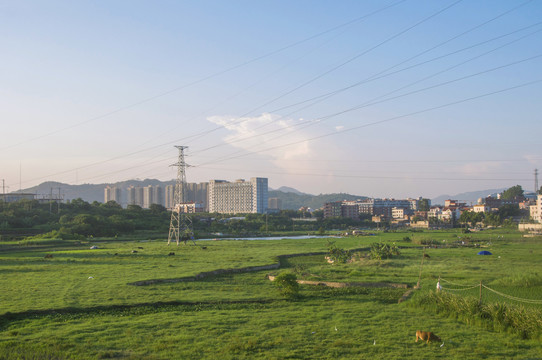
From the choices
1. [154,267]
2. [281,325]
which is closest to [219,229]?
[154,267]

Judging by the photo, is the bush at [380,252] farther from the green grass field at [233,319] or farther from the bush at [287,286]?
the bush at [287,286]

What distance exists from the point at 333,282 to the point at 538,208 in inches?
5231

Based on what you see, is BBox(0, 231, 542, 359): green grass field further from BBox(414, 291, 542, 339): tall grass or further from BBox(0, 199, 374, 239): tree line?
BBox(0, 199, 374, 239): tree line

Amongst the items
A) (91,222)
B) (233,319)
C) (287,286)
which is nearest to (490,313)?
(287,286)

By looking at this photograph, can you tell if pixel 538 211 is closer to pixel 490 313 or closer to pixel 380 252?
pixel 380 252

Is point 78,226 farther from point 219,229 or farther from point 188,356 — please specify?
point 188,356

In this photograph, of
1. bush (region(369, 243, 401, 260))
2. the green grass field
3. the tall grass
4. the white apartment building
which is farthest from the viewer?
the white apartment building

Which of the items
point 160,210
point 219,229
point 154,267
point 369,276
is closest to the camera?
A: point 369,276

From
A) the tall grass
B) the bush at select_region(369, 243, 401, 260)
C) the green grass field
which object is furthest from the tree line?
the tall grass

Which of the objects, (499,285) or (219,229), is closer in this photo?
(499,285)

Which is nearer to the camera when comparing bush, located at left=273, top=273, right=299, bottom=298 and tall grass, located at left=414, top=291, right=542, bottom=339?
tall grass, located at left=414, top=291, right=542, bottom=339

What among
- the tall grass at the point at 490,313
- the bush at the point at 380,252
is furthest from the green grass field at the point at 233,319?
the bush at the point at 380,252

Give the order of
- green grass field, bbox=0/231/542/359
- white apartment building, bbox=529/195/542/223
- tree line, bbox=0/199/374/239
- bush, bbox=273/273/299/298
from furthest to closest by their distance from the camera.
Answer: white apartment building, bbox=529/195/542/223 → tree line, bbox=0/199/374/239 → bush, bbox=273/273/299/298 → green grass field, bbox=0/231/542/359

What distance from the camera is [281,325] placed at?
667 inches
